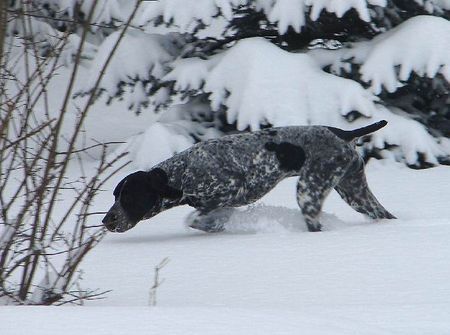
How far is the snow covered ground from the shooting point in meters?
3.49

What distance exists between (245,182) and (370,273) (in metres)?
1.72

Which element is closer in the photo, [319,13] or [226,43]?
[319,13]

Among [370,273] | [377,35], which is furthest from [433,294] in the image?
[377,35]

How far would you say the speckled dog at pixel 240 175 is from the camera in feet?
22.2

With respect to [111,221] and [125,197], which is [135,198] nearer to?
[125,197]

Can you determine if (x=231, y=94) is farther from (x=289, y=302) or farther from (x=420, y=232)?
(x=289, y=302)

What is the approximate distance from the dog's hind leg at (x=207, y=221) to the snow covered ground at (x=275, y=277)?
9 cm

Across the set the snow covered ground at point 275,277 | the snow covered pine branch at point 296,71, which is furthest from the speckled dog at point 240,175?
the snow covered pine branch at point 296,71

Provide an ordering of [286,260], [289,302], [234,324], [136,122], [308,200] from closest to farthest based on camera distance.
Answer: [234,324] → [289,302] → [286,260] → [308,200] → [136,122]

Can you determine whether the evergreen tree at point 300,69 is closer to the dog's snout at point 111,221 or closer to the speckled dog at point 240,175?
the speckled dog at point 240,175

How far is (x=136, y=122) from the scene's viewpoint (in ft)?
44.1

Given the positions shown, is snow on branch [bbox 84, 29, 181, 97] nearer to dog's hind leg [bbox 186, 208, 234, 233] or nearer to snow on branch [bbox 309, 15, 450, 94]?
snow on branch [bbox 309, 15, 450, 94]

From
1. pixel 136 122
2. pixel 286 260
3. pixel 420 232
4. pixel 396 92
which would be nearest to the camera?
pixel 286 260

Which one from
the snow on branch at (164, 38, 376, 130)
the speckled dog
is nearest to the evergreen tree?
the snow on branch at (164, 38, 376, 130)
